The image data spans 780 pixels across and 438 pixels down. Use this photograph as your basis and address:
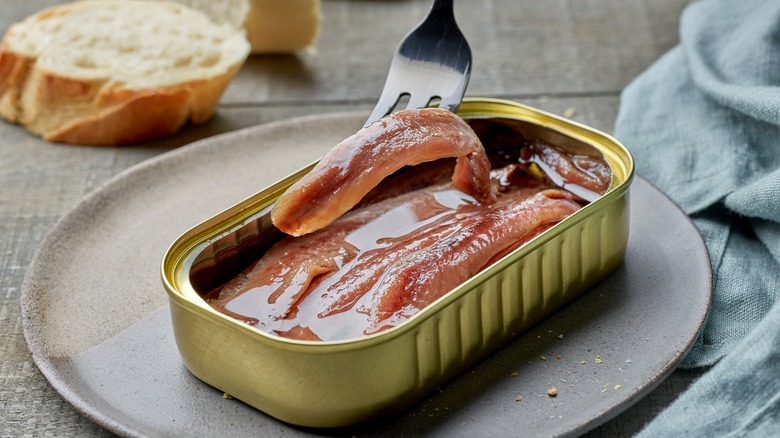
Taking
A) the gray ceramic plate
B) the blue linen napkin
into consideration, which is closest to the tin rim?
the gray ceramic plate

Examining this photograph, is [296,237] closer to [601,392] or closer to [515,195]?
[515,195]

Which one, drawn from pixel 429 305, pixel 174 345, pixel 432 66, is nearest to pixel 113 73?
pixel 432 66

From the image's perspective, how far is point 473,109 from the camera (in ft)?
7.95

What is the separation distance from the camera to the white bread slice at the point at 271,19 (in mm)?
3502

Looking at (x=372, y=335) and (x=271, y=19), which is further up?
(x=372, y=335)

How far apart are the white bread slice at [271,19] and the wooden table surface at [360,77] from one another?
7 centimetres

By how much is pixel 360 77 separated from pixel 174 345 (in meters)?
1.74

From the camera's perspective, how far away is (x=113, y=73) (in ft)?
10.2

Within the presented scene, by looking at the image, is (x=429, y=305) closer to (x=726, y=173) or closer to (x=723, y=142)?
(x=726, y=173)

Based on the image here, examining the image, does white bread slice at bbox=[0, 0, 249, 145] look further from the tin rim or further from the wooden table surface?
the tin rim

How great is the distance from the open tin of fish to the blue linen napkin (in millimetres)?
307

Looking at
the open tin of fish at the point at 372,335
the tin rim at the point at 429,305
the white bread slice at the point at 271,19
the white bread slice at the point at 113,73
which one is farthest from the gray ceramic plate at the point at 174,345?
the white bread slice at the point at 271,19

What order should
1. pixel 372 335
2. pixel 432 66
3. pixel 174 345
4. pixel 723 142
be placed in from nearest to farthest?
pixel 372 335
pixel 174 345
pixel 432 66
pixel 723 142

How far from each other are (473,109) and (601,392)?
84cm
